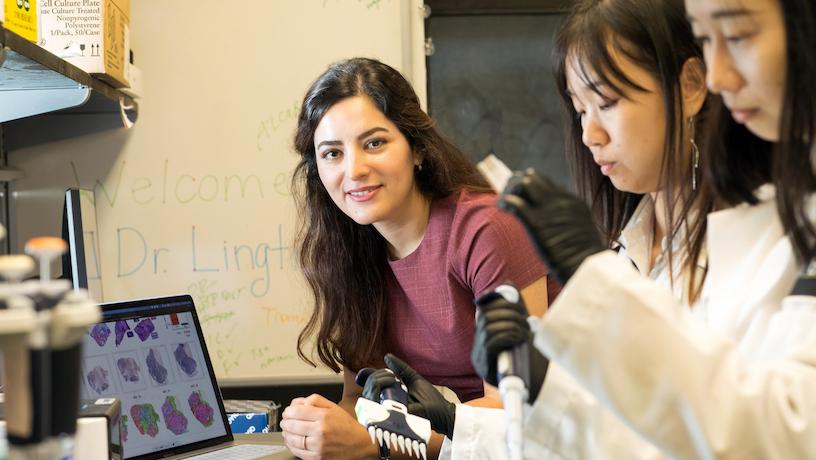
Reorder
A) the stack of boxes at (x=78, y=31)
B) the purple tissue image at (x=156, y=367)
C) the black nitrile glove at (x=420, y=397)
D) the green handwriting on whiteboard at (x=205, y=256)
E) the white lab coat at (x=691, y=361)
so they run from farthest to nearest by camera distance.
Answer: the green handwriting on whiteboard at (x=205, y=256)
the stack of boxes at (x=78, y=31)
the purple tissue image at (x=156, y=367)
the black nitrile glove at (x=420, y=397)
the white lab coat at (x=691, y=361)

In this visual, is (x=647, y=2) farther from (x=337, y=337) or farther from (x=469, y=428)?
(x=337, y=337)

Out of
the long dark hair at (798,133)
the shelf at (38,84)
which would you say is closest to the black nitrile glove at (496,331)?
the long dark hair at (798,133)

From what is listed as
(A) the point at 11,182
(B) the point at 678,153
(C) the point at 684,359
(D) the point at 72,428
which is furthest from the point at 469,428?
(A) the point at 11,182

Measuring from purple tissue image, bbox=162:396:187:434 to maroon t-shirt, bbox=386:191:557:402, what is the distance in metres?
0.46

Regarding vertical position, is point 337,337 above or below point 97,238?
below

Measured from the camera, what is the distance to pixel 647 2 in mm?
1312

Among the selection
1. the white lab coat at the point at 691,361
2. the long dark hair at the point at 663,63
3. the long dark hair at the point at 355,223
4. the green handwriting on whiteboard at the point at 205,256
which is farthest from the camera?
the green handwriting on whiteboard at the point at 205,256

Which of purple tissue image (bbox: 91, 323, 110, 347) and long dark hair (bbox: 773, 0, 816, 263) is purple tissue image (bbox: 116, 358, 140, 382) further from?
long dark hair (bbox: 773, 0, 816, 263)

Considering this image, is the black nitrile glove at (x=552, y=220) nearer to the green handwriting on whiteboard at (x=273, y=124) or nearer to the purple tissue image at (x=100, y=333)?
the purple tissue image at (x=100, y=333)

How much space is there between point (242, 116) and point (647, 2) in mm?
1629

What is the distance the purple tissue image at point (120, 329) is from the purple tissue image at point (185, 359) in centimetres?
12

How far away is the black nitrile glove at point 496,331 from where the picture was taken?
0.98m

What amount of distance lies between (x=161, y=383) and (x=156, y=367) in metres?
0.03

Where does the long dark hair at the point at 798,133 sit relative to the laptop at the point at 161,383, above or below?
above
